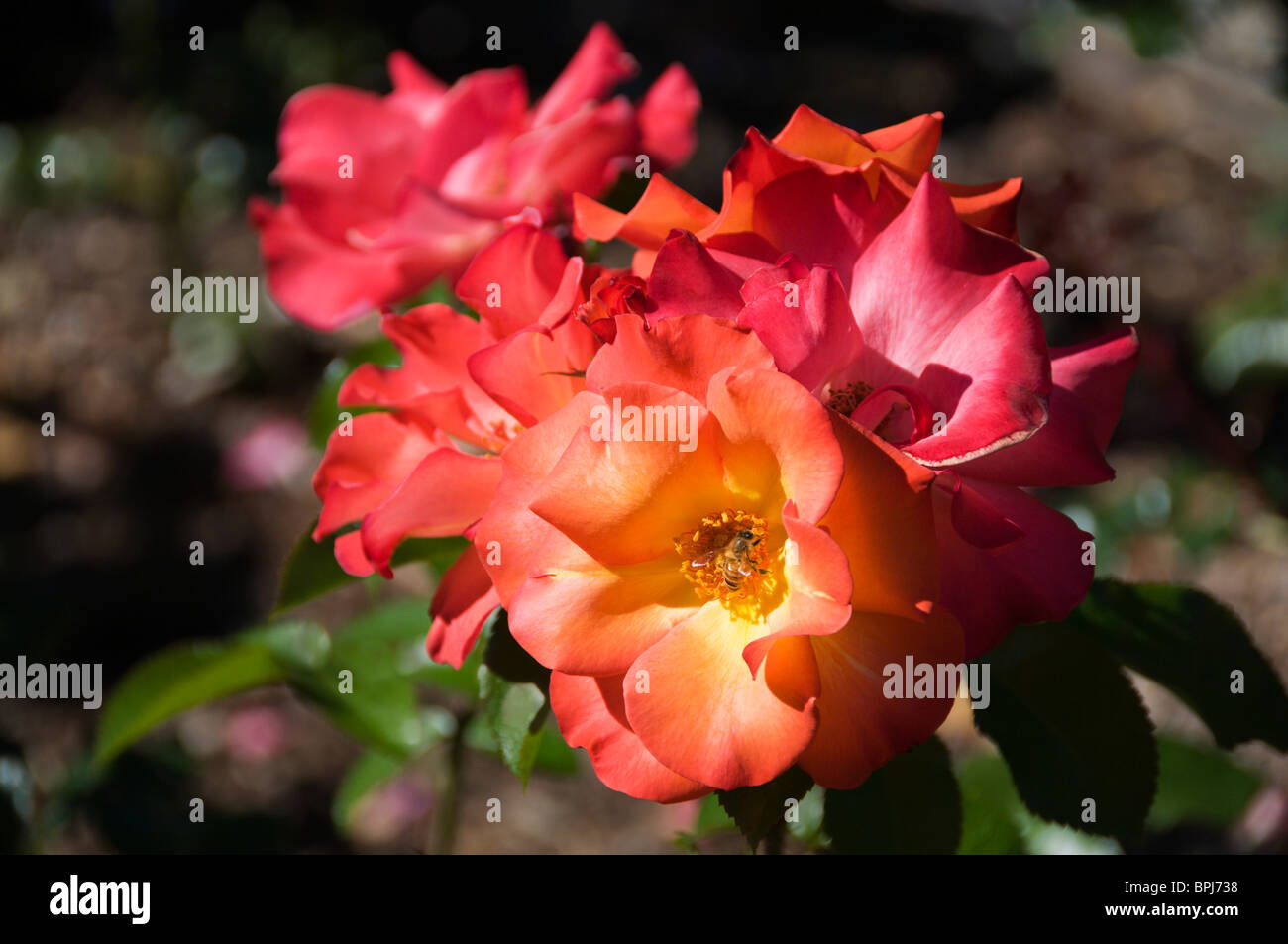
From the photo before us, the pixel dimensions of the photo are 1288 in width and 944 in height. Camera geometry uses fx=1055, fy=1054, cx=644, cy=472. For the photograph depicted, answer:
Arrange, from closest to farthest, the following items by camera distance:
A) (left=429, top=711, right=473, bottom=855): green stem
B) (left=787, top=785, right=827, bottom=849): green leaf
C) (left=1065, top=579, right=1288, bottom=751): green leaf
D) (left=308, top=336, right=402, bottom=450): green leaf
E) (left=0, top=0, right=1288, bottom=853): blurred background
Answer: (left=1065, top=579, right=1288, bottom=751): green leaf < (left=787, top=785, right=827, bottom=849): green leaf < (left=308, top=336, right=402, bottom=450): green leaf < (left=429, top=711, right=473, bottom=855): green stem < (left=0, top=0, right=1288, bottom=853): blurred background

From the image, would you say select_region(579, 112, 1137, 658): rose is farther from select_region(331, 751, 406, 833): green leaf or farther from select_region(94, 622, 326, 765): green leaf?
select_region(331, 751, 406, 833): green leaf

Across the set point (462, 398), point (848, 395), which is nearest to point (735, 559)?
point (848, 395)

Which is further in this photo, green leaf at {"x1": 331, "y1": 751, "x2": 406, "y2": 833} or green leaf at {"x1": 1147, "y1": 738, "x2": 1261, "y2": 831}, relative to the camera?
green leaf at {"x1": 331, "y1": 751, "x2": 406, "y2": 833}

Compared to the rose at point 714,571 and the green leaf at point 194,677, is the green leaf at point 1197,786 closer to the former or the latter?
the rose at point 714,571

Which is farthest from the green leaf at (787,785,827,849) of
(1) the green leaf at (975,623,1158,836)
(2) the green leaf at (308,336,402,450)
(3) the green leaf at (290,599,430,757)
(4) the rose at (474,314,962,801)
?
(2) the green leaf at (308,336,402,450)

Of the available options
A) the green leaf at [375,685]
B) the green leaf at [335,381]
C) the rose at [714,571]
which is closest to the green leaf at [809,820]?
the rose at [714,571]

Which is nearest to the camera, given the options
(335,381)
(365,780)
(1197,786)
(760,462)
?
(760,462)

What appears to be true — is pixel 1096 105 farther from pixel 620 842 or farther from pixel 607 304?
pixel 607 304

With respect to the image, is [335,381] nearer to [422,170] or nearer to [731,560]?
[422,170]
